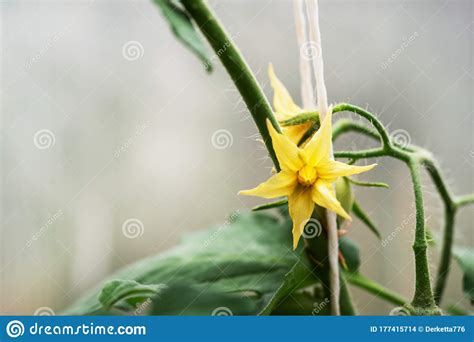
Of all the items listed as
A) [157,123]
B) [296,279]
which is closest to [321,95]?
[296,279]

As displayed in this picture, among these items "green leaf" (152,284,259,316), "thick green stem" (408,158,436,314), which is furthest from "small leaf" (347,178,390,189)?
"green leaf" (152,284,259,316)

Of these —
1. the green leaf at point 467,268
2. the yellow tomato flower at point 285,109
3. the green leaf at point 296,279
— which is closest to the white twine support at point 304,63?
the yellow tomato flower at point 285,109

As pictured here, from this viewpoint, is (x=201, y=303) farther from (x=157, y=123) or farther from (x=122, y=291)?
(x=157, y=123)

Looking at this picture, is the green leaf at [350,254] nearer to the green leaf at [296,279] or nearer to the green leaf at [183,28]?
the green leaf at [296,279]

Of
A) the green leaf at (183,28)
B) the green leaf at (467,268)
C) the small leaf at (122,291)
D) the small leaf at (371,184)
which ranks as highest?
the green leaf at (467,268)

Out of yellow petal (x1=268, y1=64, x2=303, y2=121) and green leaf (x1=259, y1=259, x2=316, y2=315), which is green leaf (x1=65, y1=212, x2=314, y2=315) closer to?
green leaf (x1=259, y1=259, x2=316, y2=315)

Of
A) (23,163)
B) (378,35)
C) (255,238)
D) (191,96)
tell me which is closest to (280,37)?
(378,35)

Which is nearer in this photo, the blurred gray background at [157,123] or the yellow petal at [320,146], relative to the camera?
the yellow petal at [320,146]
